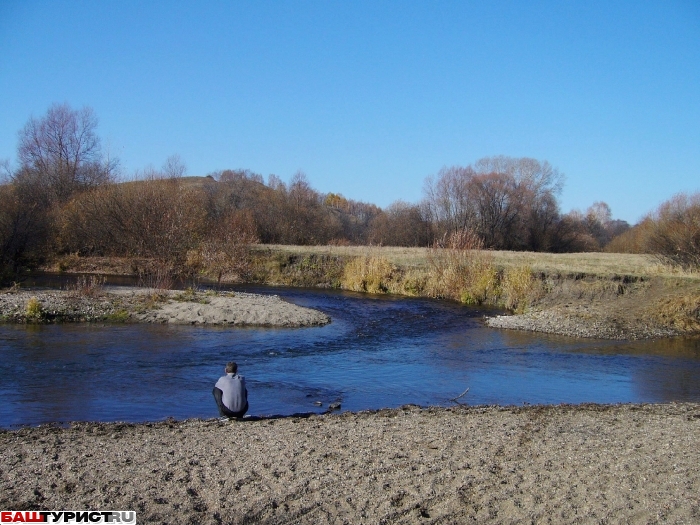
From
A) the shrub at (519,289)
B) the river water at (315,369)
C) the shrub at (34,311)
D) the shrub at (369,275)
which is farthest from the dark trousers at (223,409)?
the shrub at (369,275)

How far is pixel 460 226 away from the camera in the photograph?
65.6 m

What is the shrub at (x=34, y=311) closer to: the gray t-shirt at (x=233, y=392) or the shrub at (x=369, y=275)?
the gray t-shirt at (x=233, y=392)

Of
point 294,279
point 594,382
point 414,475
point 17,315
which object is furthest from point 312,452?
point 294,279

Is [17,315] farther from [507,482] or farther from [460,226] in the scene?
[460,226]

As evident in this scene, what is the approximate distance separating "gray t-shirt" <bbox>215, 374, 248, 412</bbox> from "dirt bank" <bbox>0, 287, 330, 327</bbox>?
39.6ft

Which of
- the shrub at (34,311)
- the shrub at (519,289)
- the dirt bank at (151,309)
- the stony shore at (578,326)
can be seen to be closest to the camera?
the shrub at (34,311)

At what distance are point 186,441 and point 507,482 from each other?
4.68m

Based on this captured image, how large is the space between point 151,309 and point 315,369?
1000 centimetres

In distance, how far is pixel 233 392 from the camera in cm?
1116

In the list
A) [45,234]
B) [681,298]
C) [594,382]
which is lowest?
[594,382]

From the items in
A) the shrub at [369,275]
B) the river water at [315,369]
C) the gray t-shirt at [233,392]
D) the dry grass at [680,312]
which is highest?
the shrub at [369,275]

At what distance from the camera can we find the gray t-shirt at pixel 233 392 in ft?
36.4

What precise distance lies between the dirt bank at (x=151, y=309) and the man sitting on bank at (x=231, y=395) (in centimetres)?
1205

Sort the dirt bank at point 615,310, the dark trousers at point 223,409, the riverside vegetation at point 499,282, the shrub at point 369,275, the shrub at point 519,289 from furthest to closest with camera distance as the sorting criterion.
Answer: the shrub at point 369,275
the shrub at point 519,289
the riverside vegetation at point 499,282
the dirt bank at point 615,310
the dark trousers at point 223,409
